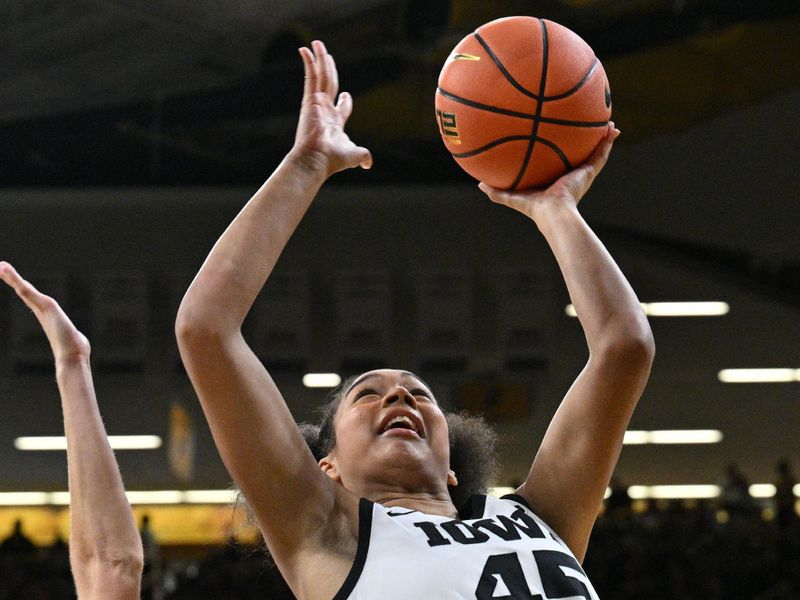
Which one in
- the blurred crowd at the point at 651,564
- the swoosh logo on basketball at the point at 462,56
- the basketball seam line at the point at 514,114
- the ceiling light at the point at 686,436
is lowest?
the ceiling light at the point at 686,436

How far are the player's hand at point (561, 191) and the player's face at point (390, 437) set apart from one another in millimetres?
436

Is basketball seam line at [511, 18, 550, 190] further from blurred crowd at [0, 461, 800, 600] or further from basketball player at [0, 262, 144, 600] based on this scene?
blurred crowd at [0, 461, 800, 600]

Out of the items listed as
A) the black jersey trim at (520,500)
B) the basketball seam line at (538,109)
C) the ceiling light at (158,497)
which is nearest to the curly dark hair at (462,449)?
the black jersey trim at (520,500)

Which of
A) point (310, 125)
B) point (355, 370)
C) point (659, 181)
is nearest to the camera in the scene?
point (310, 125)

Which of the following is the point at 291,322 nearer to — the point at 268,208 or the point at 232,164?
the point at 232,164

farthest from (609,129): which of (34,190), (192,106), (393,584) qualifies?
(34,190)

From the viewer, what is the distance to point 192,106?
381 inches

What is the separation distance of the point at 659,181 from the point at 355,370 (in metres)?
3.44

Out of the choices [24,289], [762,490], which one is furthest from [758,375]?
[24,289]

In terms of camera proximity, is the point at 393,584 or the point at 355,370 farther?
the point at 355,370

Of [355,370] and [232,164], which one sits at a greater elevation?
[232,164]

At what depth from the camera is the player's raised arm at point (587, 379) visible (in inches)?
82.2

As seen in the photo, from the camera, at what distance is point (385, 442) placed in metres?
2.19

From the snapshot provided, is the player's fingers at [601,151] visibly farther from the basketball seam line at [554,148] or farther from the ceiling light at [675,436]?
the ceiling light at [675,436]
